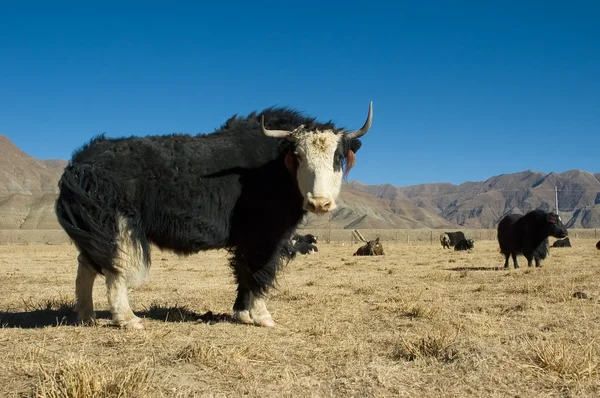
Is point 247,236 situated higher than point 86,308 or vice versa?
point 247,236

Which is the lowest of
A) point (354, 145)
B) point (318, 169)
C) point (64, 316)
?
point (64, 316)

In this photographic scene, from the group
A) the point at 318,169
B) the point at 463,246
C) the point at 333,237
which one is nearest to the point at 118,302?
the point at 318,169

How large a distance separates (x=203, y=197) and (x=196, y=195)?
0.28 ft

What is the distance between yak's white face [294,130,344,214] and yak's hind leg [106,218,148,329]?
196cm

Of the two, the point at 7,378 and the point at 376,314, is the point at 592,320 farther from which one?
the point at 7,378

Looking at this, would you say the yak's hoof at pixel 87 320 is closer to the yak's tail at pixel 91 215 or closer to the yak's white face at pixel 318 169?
the yak's tail at pixel 91 215

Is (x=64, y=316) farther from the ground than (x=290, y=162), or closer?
closer

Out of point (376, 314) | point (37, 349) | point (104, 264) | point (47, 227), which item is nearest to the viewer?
point (37, 349)

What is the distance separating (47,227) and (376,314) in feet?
380

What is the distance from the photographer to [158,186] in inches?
249

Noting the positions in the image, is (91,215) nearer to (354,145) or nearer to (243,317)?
(243,317)

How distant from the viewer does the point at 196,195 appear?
6434mm

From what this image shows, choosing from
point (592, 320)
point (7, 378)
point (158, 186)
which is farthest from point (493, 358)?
point (158, 186)

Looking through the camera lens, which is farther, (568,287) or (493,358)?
(568,287)
